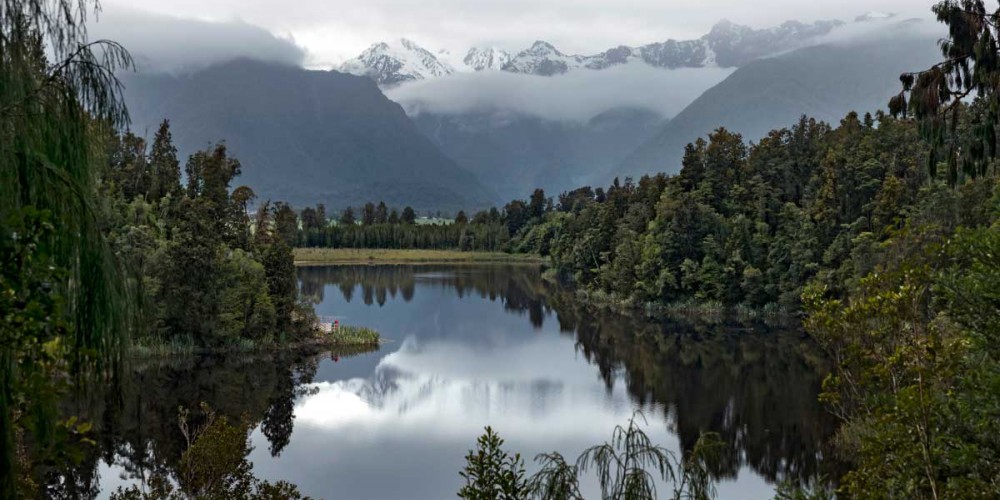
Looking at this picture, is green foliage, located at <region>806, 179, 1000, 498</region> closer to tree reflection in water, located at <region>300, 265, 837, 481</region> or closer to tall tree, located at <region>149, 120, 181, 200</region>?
tree reflection in water, located at <region>300, 265, 837, 481</region>

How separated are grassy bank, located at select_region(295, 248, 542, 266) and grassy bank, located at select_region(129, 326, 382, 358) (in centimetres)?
6413

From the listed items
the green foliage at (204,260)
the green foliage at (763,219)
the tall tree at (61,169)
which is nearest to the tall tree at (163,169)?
the green foliage at (204,260)

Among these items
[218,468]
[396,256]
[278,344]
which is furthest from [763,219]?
[396,256]

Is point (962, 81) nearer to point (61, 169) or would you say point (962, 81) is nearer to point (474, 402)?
point (61, 169)

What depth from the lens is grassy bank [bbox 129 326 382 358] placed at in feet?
120

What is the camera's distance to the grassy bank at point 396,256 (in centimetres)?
11350

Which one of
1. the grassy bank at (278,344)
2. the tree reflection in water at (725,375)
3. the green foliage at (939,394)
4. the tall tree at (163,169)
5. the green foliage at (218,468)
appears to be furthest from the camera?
the tall tree at (163,169)

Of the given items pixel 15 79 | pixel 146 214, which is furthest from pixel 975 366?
pixel 146 214

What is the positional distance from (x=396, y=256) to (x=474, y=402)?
88.6 m

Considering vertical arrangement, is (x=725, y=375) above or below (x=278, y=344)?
below

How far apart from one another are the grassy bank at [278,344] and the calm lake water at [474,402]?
1142mm

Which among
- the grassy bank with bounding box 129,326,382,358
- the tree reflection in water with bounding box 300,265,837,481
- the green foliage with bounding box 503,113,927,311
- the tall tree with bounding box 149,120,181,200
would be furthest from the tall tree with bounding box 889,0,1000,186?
the tall tree with bounding box 149,120,181,200

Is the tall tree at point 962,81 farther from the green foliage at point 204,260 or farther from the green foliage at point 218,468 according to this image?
the green foliage at point 204,260

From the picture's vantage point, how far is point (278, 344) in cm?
4094
